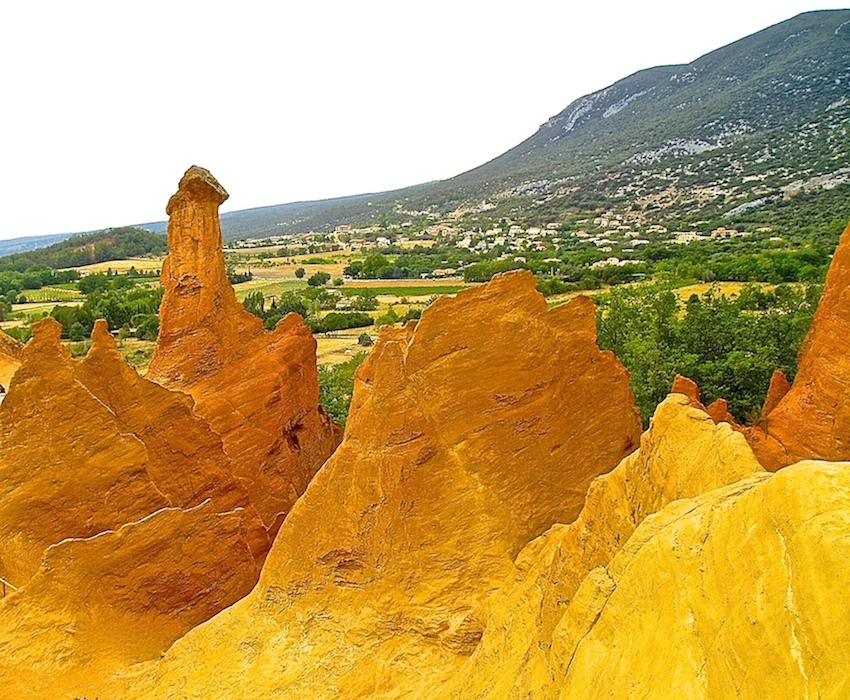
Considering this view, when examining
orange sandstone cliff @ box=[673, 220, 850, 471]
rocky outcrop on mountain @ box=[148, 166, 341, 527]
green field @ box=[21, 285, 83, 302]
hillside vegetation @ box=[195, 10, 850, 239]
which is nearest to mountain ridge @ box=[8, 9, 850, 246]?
hillside vegetation @ box=[195, 10, 850, 239]

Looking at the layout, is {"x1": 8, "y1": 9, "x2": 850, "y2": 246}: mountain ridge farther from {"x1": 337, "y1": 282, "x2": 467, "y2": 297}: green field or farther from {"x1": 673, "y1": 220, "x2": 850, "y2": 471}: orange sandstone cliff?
{"x1": 673, "y1": 220, "x2": 850, "y2": 471}: orange sandstone cliff

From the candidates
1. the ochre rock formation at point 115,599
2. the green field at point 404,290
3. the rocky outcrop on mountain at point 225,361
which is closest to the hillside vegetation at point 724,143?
the green field at point 404,290

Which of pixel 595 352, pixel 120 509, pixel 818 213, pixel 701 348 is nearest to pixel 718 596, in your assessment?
pixel 595 352

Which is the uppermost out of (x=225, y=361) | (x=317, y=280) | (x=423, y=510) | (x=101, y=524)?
(x=225, y=361)

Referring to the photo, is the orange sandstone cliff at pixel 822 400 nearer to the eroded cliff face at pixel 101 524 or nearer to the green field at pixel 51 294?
the eroded cliff face at pixel 101 524

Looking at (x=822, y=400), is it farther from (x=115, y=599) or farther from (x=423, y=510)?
(x=115, y=599)

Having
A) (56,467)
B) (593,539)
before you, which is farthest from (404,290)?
(593,539)
